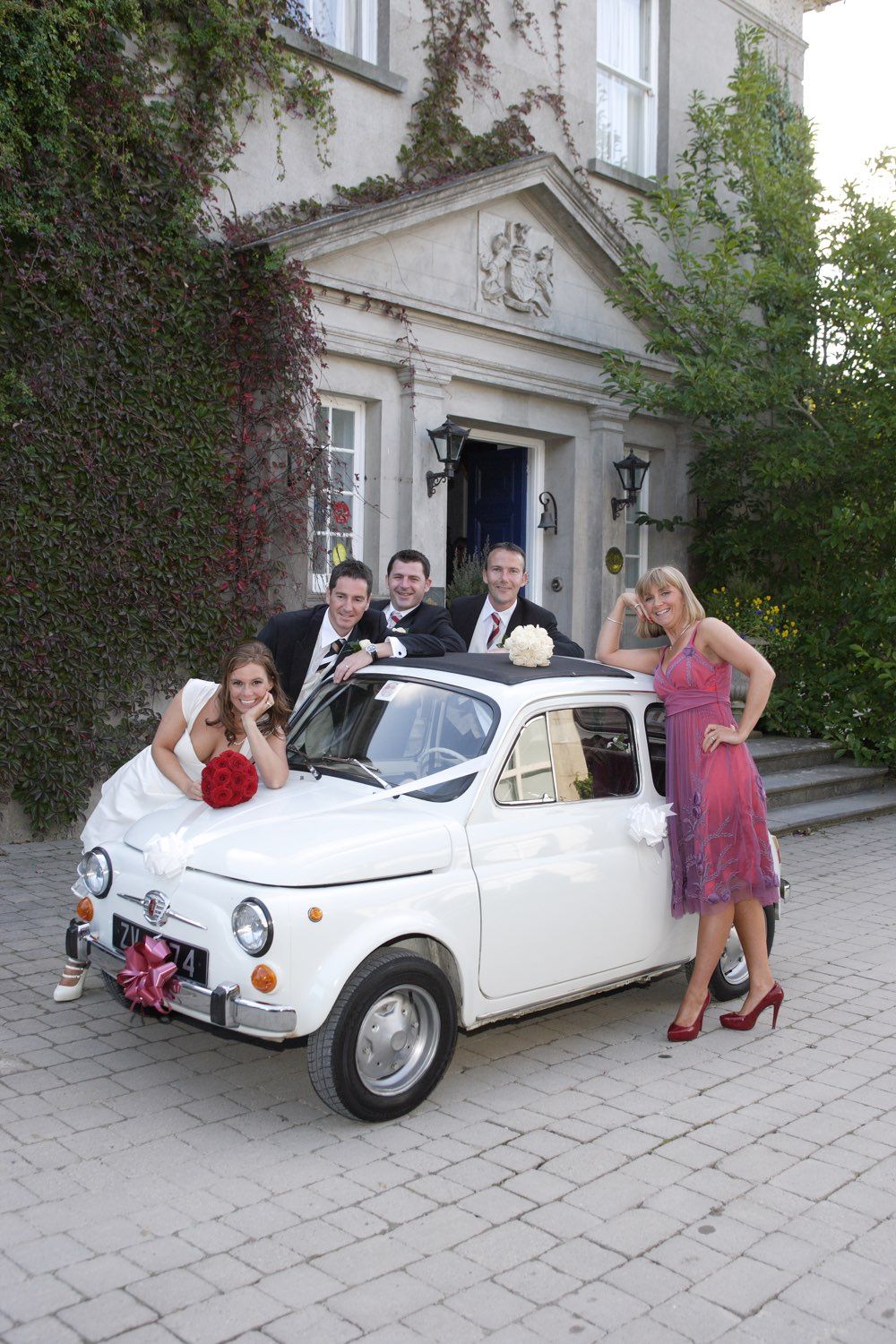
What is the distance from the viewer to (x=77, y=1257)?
3248 mm

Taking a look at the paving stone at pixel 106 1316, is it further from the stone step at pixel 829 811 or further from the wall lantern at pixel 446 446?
the wall lantern at pixel 446 446

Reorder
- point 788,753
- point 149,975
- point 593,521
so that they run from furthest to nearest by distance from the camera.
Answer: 1. point 593,521
2. point 788,753
3. point 149,975

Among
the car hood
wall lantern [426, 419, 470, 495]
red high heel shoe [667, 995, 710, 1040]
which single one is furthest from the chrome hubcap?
wall lantern [426, 419, 470, 495]

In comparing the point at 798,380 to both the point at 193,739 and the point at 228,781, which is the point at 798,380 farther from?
the point at 228,781

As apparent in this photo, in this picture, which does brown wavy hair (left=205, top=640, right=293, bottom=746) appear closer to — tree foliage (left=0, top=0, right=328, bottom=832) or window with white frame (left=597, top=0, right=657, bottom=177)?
tree foliage (left=0, top=0, right=328, bottom=832)

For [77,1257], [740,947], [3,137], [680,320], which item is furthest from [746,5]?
[77,1257]

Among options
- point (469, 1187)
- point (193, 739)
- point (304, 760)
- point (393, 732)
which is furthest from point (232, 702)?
point (469, 1187)

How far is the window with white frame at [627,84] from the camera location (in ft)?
44.4

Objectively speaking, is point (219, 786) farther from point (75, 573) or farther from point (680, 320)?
point (680, 320)

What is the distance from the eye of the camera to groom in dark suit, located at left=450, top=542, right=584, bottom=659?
6484mm

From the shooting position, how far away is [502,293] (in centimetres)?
1154

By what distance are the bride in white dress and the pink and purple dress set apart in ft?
5.57

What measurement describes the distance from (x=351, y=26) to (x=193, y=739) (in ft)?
27.5

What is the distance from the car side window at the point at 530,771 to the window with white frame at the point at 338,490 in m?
5.31
